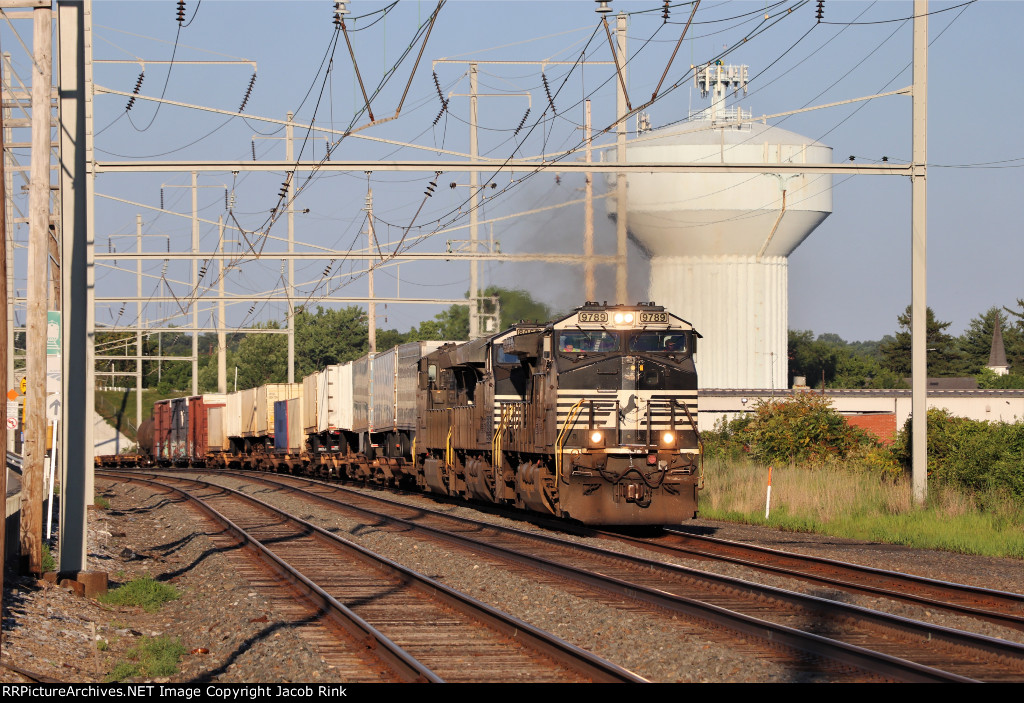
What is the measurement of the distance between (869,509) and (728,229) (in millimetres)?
32541

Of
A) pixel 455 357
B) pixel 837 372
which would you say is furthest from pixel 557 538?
pixel 837 372

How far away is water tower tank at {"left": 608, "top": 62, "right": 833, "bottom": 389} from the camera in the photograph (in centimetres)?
5038

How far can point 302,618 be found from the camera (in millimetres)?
11750

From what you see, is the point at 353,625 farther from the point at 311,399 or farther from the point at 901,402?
the point at 901,402

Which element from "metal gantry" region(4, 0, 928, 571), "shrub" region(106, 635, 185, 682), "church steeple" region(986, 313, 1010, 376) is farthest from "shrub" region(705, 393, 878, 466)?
"church steeple" region(986, 313, 1010, 376)

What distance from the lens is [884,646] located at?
979 centimetres

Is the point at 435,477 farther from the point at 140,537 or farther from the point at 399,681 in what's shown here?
the point at 399,681

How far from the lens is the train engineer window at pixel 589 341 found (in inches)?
723

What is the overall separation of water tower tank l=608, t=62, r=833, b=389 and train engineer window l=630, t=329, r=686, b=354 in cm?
2975

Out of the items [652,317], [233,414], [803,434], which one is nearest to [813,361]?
[233,414]

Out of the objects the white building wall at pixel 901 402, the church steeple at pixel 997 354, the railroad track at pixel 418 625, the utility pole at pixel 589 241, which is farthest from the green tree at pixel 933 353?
the railroad track at pixel 418 625

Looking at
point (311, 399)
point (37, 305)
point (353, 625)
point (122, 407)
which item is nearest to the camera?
point (353, 625)

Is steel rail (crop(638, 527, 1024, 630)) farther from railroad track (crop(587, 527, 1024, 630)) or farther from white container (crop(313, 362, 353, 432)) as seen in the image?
white container (crop(313, 362, 353, 432))

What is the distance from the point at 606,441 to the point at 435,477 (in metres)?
10.2
